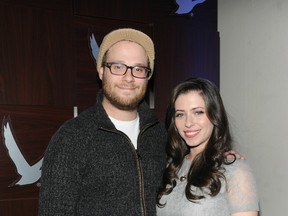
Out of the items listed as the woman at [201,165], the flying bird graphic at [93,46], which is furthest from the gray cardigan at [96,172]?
the flying bird graphic at [93,46]

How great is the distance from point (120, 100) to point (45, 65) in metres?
0.92

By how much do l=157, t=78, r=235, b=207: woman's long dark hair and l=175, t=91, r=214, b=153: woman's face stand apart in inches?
0.8

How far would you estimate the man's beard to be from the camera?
5.74 ft

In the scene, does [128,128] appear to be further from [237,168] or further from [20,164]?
[20,164]

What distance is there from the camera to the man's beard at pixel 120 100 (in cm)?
175

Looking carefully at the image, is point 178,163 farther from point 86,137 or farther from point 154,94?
point 154,94

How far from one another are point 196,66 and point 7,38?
1498 mm

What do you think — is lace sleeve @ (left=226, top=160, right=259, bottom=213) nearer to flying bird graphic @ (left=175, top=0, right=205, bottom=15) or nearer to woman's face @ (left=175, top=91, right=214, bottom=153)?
woman's face @ (left=175, top=91, right=214, bottom=153)

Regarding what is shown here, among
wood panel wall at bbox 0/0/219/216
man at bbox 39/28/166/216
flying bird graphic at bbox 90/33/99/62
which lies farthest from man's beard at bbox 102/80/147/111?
flying bird graphic at bbox 90/33/99/62

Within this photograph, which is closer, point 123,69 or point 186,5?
point 123,69

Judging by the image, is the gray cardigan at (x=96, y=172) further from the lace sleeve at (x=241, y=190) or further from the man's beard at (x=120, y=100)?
the lace sleeve at (x=241, y=190)

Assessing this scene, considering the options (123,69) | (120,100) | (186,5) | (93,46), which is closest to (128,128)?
(120,100)

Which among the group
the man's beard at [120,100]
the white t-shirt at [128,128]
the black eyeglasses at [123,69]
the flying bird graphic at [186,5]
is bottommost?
the white t-shirt at [128,128]

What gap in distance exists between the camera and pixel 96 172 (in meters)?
1.58
